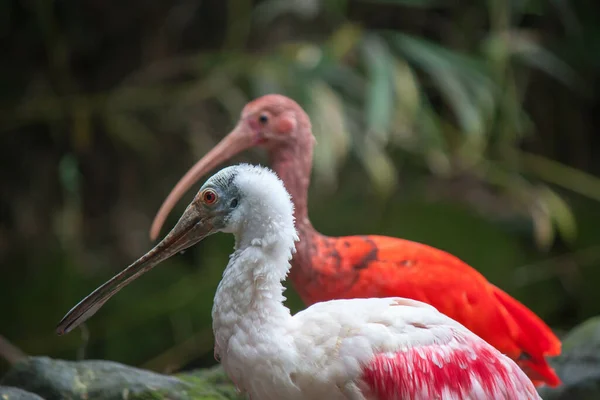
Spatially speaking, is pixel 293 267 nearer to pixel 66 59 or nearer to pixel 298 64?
pixel 298 64

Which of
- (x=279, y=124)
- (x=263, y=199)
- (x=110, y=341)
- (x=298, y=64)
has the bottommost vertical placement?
(x=110, y=341)

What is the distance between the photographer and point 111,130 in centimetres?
536

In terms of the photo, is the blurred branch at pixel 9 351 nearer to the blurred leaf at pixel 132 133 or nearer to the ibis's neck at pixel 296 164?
the ibis's neck at pixel 296 164

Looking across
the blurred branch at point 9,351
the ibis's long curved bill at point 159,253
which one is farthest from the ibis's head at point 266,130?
the blurred branch at point 9,351

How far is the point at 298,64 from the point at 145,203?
1815 millimetres

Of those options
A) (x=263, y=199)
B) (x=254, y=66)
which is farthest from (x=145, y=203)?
(x=263, y=199)

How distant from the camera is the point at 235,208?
212 centimetres

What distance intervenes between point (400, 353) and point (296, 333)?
0.87ft

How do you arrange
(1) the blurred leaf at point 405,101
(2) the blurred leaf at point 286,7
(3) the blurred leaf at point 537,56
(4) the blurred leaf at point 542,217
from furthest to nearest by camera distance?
1. (3) the blurred leaf at point 537,56
2. (4) the blurred leaf at point 542,217
3. (2) the blurred leaf at point 286,7
4. (1) the blurred leaf at point 405,101

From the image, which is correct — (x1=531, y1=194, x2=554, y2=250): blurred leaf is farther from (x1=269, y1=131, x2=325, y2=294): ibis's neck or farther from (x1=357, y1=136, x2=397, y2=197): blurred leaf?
(x1=269, y1=131, x2=325, y2=294): ibis's neck

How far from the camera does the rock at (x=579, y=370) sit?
325 centimetres

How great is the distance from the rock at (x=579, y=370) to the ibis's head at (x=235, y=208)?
1.70m

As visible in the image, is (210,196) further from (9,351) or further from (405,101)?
(405,101)

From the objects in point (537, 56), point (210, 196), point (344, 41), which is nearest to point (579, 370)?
point (210, 196)
